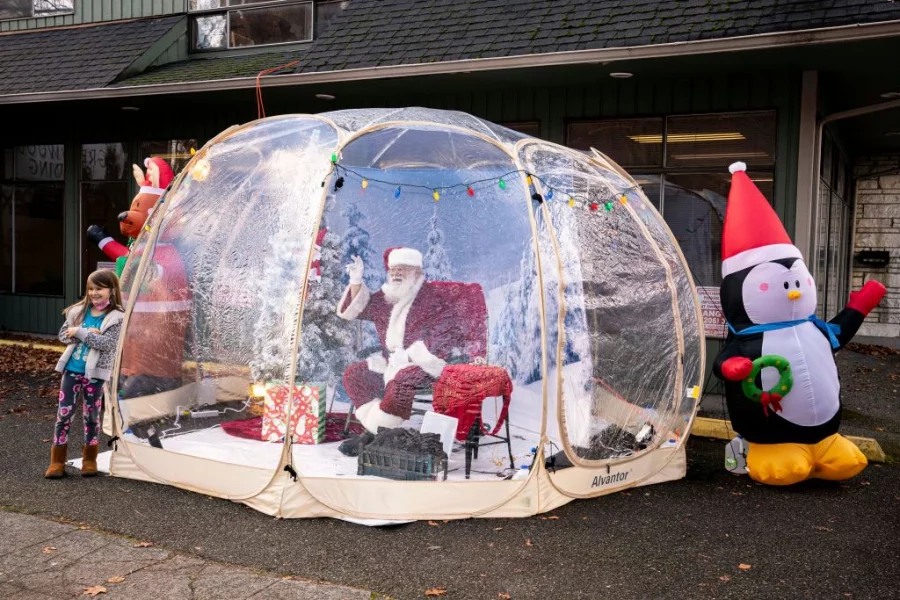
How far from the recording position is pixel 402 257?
5.12 m

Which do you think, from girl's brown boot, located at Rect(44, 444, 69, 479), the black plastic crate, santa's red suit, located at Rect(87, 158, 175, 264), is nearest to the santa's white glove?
the black plastic crate

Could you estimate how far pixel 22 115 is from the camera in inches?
473

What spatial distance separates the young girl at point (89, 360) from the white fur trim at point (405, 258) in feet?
6.28

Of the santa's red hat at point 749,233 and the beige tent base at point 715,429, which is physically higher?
the santa's red hat at point 749,233

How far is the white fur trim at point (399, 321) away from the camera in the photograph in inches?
197

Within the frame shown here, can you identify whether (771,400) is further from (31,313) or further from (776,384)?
(31,313)

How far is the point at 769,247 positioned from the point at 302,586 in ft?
11.9

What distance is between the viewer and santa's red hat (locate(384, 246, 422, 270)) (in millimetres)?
5105

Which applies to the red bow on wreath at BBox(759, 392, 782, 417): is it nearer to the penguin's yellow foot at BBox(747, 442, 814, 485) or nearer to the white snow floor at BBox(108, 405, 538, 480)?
the penguin's yellow foot at BBox(747, 442, 814, 485)

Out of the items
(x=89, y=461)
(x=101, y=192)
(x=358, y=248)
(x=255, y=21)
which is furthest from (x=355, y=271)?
(x=101, y=192)

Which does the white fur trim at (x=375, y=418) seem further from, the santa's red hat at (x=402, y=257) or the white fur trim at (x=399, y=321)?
the santa's red hat at (x=402, y=257)

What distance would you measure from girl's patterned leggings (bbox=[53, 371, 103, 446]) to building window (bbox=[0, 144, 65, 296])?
7127mm

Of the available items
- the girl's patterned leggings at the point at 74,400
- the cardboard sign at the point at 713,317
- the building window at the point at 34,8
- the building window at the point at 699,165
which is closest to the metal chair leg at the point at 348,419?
the girl's patterned leggings at the point at 74,400

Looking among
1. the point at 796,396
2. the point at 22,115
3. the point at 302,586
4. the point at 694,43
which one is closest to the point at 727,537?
the point at 796,396
